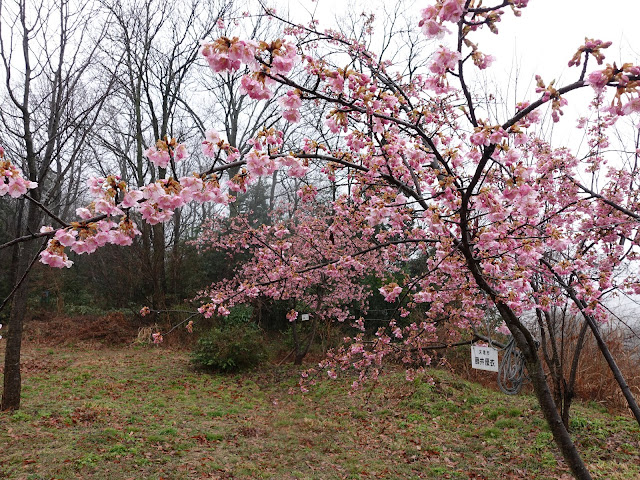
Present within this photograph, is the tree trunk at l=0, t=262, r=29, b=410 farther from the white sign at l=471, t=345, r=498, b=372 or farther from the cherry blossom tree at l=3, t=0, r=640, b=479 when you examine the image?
the white sign at l=471, t=345, r=498, b=372

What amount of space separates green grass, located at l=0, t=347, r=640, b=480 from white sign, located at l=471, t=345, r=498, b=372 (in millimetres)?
931

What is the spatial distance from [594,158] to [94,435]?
551 centimetres

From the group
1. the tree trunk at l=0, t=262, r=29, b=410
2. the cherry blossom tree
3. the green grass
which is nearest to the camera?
the cherry blossom tree

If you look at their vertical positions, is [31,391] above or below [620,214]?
below

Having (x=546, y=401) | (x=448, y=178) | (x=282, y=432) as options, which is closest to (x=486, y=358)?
(x=546, y=401)

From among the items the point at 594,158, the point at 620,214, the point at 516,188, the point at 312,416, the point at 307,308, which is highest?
the point at 594,158

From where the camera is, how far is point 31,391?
17.9 ft

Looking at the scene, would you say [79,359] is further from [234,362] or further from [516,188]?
→ [516,188]

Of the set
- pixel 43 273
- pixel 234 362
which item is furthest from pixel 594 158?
pixel 43 273

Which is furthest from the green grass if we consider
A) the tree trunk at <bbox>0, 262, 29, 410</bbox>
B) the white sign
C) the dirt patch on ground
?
the dirt patch on ground

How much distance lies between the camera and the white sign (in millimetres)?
4066

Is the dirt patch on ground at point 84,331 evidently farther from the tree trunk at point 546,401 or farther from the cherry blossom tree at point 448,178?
the tree trunk at point 546,401

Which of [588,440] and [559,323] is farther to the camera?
[559,323]

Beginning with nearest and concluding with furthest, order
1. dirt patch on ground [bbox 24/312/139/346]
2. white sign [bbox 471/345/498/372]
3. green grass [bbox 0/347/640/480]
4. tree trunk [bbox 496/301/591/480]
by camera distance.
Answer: tree trunk [bbox 496/301/591/480] < green grass [bbox 0/347/640/480] < white sign [bbox 471/345/498/372] < dirt patch on ground [bbox 24/312/139/346]
